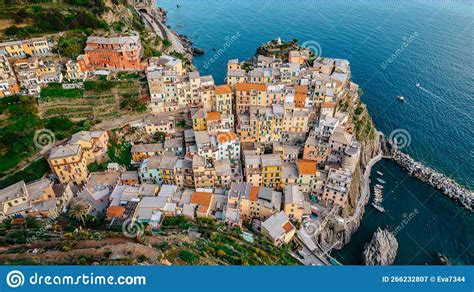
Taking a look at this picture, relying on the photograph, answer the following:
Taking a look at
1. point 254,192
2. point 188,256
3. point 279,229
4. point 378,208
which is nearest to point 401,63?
point 378,208

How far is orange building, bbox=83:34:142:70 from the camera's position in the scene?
206 ft

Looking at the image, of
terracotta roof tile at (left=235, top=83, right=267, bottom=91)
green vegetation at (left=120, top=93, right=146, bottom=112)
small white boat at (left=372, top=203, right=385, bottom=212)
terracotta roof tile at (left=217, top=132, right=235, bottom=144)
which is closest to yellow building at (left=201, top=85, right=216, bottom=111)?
terracotta roof tile at (left=235, top=83, right=267, bottom=91)

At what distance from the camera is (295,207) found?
160 ft

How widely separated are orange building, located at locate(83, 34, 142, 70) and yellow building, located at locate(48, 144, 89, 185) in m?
23.0

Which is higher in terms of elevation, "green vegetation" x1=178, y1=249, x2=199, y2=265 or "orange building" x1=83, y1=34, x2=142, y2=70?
"orange building" x1=83, y1=34, x2=142, y2=70

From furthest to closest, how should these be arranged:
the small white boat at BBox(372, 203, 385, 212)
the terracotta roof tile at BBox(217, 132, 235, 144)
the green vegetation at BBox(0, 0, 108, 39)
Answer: the green vegetation at BBox(0, 0, 108, 39) < the small white boat at BBox(372, 203, 385, 212) < the terracotta roof tile at BBox(217, 132, 235, 144)

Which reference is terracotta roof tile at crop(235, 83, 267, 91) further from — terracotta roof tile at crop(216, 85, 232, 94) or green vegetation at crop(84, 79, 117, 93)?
green vegetation at crop(84, 79, 117, 93)

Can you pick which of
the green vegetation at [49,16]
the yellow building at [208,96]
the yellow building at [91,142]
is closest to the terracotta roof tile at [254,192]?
the yellow building at [208,96]

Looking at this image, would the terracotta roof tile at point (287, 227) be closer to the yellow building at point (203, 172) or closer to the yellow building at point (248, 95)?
the yellow building at point (203, 172)

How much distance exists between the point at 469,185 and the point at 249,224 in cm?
4605

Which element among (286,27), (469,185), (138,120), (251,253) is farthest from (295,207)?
(286,27)

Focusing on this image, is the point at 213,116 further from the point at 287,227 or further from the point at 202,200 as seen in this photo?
the point at 287,227

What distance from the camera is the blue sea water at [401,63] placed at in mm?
55375

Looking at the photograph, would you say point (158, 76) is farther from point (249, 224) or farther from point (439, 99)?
point (439, 99)
